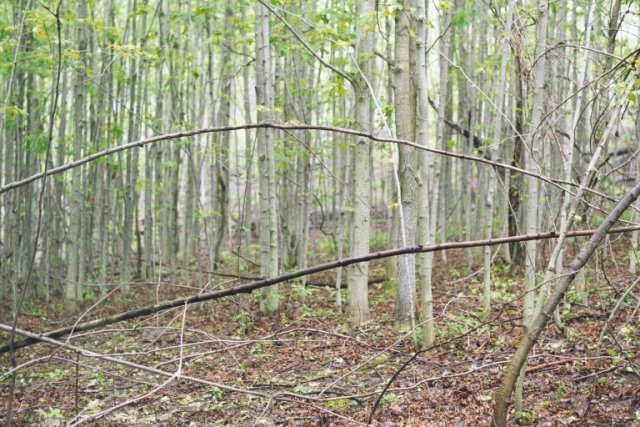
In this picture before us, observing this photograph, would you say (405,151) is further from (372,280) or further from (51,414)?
(372,280)

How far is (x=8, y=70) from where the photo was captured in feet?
28.7

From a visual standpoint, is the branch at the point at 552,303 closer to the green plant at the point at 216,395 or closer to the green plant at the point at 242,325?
the green plant at the point at 216,395

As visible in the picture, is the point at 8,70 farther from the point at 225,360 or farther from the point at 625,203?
the point at 625,203

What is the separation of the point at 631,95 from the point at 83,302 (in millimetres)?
10781

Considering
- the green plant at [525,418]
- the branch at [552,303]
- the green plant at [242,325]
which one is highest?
the branch at [552,303]

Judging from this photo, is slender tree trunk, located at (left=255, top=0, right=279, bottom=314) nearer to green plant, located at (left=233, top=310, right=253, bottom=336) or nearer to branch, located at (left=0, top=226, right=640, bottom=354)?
green plant, located at (left=233, top=310, right=253, bottom=336)

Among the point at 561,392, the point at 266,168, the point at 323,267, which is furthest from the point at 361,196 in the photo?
the point at 323,267

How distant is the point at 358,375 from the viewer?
224 inches

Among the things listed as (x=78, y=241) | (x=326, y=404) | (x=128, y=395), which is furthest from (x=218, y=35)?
(x=326, y=404)

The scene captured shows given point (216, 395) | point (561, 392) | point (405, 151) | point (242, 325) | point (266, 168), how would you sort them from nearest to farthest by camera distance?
point (561, 392) < point (216, 395) < point (405, 151) < point (242, 325) < point (266, 168)

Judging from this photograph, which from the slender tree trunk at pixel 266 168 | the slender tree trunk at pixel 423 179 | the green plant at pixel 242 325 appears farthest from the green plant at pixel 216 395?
the slender tree trunk at pixel 266 168

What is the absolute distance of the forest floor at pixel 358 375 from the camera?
12.6 ft

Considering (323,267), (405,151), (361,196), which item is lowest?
(323,267)

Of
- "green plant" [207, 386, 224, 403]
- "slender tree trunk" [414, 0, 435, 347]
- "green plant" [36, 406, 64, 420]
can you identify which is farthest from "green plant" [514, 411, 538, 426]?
"green plant" [36, 406, 64, 420]
